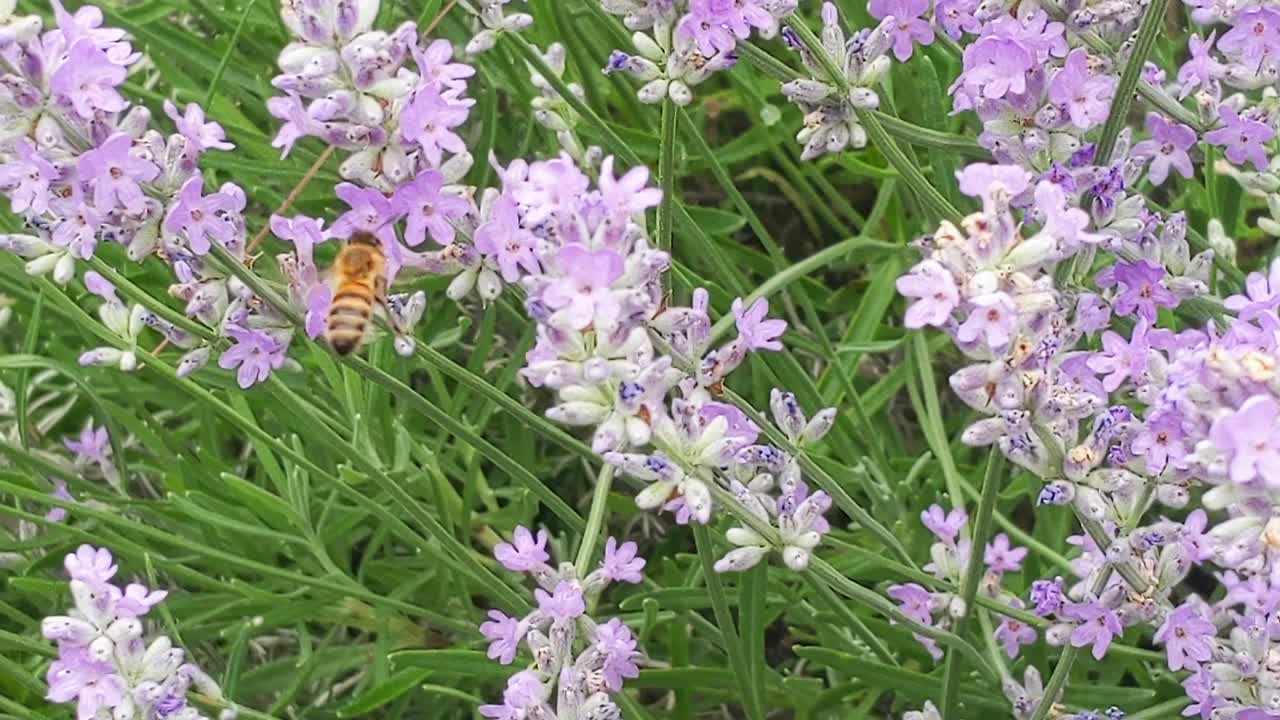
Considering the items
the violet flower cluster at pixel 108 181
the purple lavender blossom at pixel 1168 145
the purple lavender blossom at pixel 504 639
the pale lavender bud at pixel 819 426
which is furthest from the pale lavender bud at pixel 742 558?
the purple lavender blossom at pixel 1168 145

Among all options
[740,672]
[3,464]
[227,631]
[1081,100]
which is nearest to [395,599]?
[227,631]

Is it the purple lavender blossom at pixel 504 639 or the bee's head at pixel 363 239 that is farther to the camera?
the purple lavender blossom at pixel 504 639

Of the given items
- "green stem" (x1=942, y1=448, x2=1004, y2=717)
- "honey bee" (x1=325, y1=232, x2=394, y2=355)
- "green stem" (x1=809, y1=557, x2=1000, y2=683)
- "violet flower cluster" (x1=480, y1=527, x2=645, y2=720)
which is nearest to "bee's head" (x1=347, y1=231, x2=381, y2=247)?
"honey bee" (x1=325, y1=232, x2=394, y2=355)

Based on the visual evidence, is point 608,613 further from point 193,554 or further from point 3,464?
point 3,464

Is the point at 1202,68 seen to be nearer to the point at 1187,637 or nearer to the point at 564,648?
the point at 1187,637

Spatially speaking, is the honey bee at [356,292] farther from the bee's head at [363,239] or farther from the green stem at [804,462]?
the green stem at [804,462]

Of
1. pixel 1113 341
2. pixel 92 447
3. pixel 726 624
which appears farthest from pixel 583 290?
pixel 92 447
